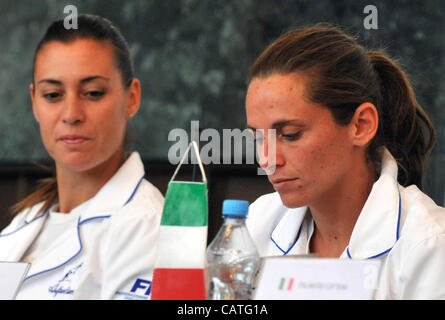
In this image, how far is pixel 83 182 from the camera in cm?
193

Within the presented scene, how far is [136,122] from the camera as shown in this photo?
2658 millimetres

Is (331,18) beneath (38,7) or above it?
beneath

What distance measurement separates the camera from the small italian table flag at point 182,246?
902 mm

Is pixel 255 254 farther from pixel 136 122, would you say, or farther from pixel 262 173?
pixel 136 122

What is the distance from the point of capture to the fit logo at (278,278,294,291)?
28.6 inches

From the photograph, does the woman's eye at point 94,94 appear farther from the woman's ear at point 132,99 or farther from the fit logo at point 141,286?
the fit logo at point 141,286

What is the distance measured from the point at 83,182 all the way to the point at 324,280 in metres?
1.32

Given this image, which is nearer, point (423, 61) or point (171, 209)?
point (171, 209)

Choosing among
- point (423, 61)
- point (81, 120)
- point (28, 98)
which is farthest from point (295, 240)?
point (28, 98)

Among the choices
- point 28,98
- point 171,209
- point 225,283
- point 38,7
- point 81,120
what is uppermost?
point 38,7

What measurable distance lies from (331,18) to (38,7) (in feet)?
4.36

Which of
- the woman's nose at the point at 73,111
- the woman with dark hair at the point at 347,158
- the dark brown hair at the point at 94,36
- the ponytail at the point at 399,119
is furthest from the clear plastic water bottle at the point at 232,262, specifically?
the dark brown hair at the point at 94,36

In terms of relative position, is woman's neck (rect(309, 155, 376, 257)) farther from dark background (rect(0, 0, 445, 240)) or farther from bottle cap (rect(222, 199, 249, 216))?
dark background (rect(0, 0, 445, 240))

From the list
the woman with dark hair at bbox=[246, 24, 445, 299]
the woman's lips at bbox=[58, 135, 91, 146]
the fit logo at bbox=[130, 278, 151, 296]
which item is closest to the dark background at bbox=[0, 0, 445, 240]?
the woman's lips at bbox=[58, 135, 91, 146]
